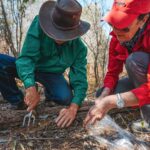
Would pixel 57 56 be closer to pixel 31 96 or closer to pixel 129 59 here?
pixel 31 96

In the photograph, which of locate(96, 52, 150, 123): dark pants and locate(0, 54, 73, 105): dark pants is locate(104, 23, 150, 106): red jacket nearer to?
locate(96, 52, 150, 123): dark pants

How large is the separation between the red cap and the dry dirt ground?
88 cm

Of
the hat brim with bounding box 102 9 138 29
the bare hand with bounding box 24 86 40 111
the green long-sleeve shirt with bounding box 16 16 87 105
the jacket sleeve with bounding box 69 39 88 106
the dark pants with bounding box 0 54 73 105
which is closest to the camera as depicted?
the hat brim with bounding box 102 9 138 29

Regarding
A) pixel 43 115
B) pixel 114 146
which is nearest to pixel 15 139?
pixel 43 115

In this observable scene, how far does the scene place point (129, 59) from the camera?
2.93 m

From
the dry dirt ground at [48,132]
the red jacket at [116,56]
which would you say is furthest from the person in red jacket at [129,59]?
the dry dirt ground at [48,132]

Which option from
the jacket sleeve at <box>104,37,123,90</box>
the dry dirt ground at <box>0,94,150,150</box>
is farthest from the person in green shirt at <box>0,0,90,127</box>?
the jacket sleeve at <box>104,37,123,90</box>

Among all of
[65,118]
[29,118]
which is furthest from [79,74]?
[29,118]

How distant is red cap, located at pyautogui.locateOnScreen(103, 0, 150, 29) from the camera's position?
2504 millimetres

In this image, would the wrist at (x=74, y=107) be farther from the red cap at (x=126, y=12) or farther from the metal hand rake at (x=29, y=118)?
the red cap at (x=126, y=12)

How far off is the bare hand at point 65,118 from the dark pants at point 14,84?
1.26 ft

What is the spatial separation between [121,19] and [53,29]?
0.84 m

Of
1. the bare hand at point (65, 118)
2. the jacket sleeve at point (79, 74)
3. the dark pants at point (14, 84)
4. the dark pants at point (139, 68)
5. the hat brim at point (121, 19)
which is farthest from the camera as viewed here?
the dark pants at point (14, 84)

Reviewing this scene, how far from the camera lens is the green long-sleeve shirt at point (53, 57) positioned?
10.8 feet
